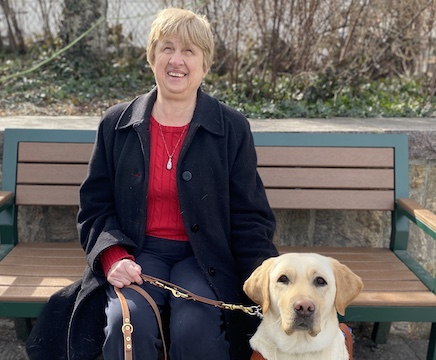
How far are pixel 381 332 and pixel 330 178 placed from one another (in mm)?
971

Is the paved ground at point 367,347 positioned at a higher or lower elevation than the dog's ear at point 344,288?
lower

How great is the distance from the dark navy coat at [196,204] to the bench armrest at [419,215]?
815mm

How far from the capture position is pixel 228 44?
5.57 m

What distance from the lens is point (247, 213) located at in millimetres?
3164

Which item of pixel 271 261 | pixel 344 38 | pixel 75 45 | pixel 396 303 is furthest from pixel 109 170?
pixel 75 45

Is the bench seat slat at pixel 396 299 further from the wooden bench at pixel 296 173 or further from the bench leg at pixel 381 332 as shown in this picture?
the bench leg at pixel 381 332

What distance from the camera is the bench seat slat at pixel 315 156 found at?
151 inches

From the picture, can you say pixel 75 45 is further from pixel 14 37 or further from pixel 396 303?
pixel 396 303

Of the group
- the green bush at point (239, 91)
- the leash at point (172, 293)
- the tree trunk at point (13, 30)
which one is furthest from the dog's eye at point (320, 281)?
the tree trunk at point (13, 30)

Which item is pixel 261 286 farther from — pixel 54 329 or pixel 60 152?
pixel 60 152

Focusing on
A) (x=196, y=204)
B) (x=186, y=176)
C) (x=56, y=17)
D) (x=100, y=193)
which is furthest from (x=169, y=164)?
(x=56, y=17)

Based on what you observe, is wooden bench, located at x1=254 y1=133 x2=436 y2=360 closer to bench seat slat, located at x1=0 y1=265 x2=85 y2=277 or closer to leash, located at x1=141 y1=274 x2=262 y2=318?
leash, located at x1=141 y1=274 x2=262 y2=318

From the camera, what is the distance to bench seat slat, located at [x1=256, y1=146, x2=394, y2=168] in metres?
3.84

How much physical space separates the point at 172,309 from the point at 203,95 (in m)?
1.07
